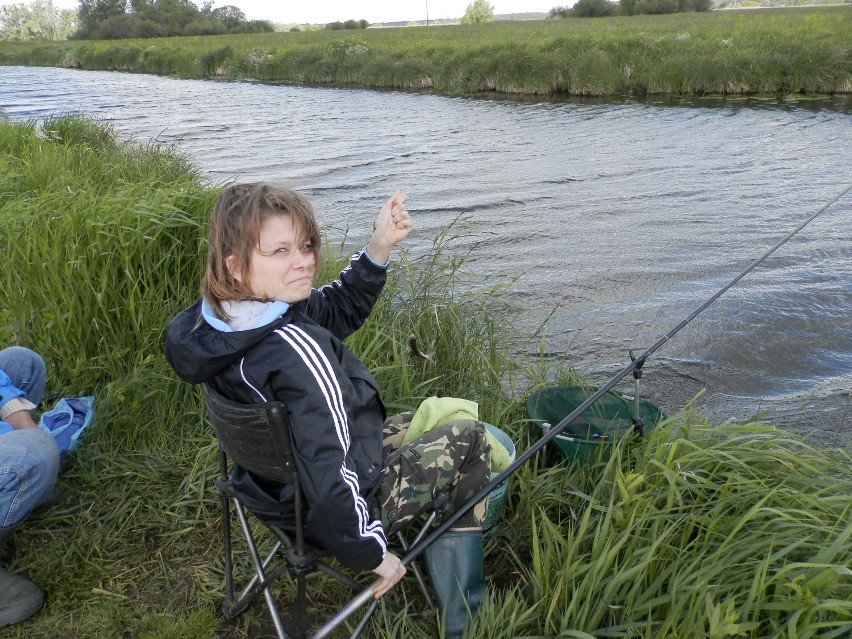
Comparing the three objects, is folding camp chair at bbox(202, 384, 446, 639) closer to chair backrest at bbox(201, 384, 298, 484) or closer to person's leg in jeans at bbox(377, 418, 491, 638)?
chair backrest at bbox(201, 384, 298, 484)

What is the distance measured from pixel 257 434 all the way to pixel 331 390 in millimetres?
193

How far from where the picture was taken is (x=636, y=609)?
1998mm

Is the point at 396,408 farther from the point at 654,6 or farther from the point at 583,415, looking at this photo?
the point at 654,6

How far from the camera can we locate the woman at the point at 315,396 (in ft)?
5.61

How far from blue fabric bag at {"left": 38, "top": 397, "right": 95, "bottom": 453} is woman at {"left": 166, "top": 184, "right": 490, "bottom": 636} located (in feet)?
3.83

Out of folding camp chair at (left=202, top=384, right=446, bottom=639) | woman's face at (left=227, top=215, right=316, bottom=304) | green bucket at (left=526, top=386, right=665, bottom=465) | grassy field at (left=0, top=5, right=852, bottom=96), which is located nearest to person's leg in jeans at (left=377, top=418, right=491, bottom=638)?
folding camp chair at (left=202, top=384, right=446, bottom=639)

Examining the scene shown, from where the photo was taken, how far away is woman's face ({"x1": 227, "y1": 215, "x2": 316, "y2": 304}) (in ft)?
6.14

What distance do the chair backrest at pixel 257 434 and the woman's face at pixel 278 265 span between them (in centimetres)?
29

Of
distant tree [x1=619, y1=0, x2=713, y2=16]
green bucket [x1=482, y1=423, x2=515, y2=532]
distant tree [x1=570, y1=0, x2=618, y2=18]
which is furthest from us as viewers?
distant tree [x1=570, y1=0, x2=618, y2=18]

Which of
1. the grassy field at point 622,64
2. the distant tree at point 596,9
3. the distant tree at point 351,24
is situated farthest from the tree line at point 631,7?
the grassy field at point 622,64

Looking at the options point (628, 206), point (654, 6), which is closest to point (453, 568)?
point (628, 206)

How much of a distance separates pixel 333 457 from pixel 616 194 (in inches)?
333

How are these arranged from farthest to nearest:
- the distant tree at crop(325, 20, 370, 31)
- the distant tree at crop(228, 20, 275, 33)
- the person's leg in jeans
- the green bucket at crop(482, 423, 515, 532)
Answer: the distant tree at crop(228, 20, 275, 33) → the distant tree at crop(325, 20, 370, 31) → the green bucket at crop(482, 423, 515, 532) → the person's leg in jeans

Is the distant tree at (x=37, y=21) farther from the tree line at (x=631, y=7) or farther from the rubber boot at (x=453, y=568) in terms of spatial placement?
the rubber boot at (x=453, y=568)
